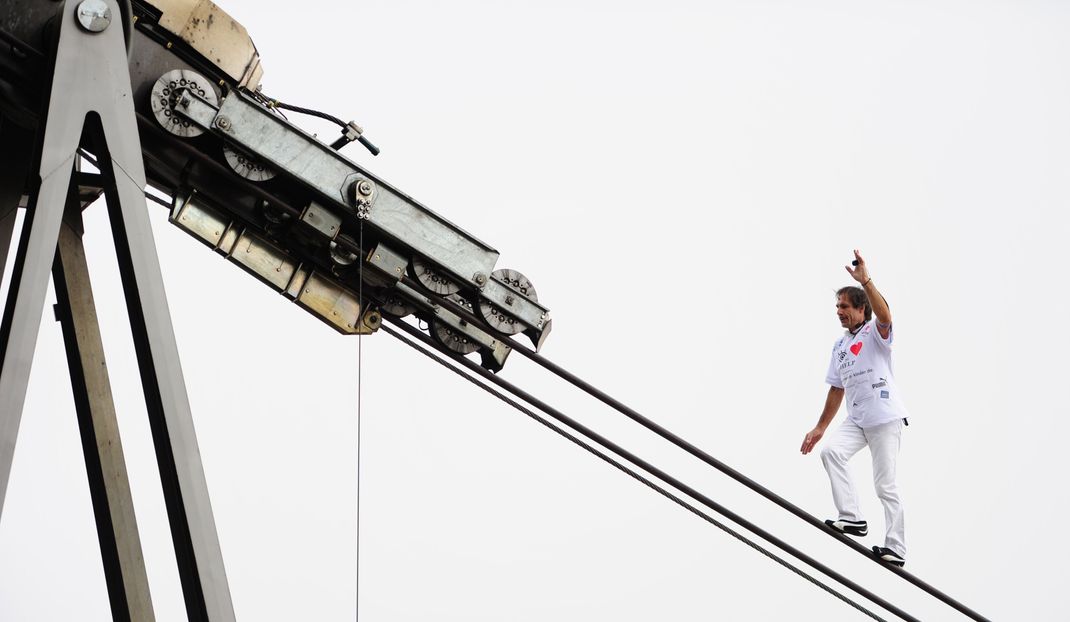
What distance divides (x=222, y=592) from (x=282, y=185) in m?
2.18

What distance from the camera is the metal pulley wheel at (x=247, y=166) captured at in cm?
665

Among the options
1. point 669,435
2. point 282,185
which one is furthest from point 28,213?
point 669,435

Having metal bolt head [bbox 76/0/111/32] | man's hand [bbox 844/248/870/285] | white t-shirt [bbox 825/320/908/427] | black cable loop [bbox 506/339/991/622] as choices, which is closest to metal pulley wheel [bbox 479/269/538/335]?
black cable loop [bbox 506/339/991/622]

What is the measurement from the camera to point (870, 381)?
340 inches

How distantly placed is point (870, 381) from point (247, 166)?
437cm

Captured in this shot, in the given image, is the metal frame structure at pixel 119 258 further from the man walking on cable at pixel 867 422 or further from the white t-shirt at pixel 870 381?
the white t-shirt at pixel 870 381

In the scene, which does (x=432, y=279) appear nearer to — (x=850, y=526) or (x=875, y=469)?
(x=850, y=526)

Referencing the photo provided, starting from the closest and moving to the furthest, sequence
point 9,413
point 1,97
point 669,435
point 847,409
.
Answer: point 9,413
point 1,97
point 669,435
point 847,409

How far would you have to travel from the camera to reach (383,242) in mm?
6957

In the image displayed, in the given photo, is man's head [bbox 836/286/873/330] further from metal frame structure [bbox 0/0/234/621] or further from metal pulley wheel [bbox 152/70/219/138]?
metal frame structure [bbox 0/0/234/621]

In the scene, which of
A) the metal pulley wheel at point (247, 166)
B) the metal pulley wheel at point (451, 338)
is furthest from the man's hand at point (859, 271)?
the metal pulley wheel at point (247, 166)

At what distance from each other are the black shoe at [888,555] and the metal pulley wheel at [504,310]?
9.52ft

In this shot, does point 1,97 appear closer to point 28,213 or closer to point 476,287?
point 28,213

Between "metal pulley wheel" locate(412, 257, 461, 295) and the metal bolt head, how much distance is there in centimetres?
197
